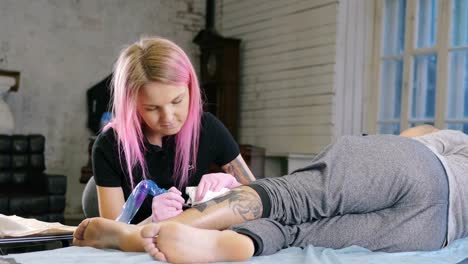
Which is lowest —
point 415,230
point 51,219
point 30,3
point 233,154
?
point 51,219

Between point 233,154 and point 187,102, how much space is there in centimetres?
43

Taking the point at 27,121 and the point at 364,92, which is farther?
the point at 27,121

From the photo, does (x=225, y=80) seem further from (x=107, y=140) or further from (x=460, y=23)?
(x=107, y=140)

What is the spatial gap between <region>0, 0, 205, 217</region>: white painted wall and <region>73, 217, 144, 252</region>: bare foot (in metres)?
4.27

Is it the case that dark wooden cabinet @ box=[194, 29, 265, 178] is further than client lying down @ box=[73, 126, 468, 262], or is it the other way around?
Result: dark wooden cabinet @ box=[194, 29, 265, 178]

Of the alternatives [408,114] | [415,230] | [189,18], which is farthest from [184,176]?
[189,18]

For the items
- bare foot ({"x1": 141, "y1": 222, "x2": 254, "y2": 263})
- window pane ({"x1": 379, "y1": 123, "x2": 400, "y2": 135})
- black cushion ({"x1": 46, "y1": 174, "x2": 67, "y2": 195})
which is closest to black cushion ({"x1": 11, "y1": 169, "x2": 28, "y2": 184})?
black cushion ({"x1": 46, "y1": 174, "x2": 67, "y2": 195})

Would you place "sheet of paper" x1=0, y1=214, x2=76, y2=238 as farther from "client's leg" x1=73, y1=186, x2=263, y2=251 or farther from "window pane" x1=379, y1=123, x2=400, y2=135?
"window pane" x1=379, y1=123, x2=400, y2=135

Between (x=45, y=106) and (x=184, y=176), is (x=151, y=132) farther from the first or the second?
(x=45, y=106)

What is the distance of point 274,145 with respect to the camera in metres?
5.41

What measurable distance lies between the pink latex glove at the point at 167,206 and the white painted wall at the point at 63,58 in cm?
423

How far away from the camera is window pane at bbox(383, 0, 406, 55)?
4387mm

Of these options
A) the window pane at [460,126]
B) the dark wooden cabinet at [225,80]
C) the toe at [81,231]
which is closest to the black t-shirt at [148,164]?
the toe at [81,231]

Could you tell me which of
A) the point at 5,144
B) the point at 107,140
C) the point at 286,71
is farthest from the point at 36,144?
the point at 107,140
